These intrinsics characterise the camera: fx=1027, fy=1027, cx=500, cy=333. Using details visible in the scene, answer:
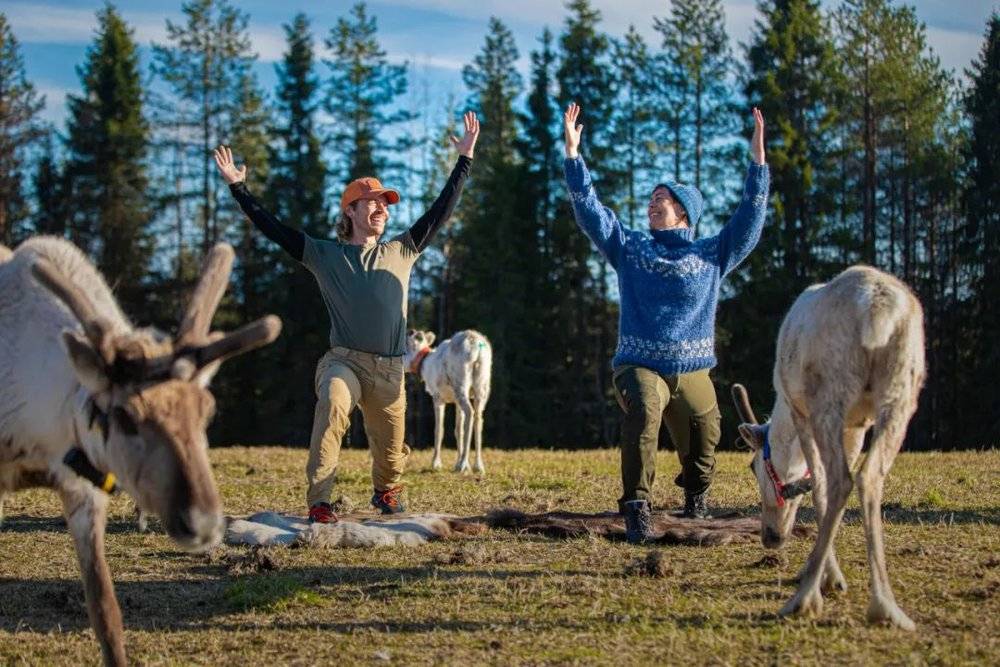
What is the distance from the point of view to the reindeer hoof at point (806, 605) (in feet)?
16.5

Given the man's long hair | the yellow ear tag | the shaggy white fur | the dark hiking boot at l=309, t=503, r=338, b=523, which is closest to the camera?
the yellow ear tag

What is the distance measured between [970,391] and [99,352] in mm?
32497

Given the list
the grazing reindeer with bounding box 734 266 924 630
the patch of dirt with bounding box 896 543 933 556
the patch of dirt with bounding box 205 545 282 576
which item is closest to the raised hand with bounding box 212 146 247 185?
the patch of dirt with bounding box 205 545 282 576

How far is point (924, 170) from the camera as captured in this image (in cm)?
3450

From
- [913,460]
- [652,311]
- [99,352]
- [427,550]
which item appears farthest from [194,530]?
[913,460]

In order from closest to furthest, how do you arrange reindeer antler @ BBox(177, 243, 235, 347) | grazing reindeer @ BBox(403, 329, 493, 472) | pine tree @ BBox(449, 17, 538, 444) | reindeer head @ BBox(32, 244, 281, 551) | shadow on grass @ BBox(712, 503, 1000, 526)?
reindeer head @ BBox(32, 244, 281, 551), reindeer antler @ BBox(177, 243, 235, 347), shadow on grass @ BBox(712, 503, 1000, 526), grazing reindeer @ BBox(403, 329, 493, 472), pine tree @ BBox(449, 17, 538, 444)

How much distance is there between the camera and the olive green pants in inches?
277

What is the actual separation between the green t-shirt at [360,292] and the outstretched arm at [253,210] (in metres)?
0.10

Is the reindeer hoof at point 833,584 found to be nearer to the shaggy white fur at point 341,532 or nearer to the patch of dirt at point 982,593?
the patch of dirt at point 982,593

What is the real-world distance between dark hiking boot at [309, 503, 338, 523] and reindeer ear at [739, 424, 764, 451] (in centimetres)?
310

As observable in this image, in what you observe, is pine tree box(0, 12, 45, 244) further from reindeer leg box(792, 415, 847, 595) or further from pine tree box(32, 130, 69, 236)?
reindeer leg box(792, 415, 847, 595)

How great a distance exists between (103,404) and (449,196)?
14.8 ft

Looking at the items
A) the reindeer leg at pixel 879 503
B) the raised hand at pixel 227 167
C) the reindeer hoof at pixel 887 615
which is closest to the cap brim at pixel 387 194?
the raised hand at pixel 227 167

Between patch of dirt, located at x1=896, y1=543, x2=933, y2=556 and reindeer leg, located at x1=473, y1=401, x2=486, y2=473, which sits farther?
reindeer leg, located at x1=473, y1=401, x2=486, y2=473
